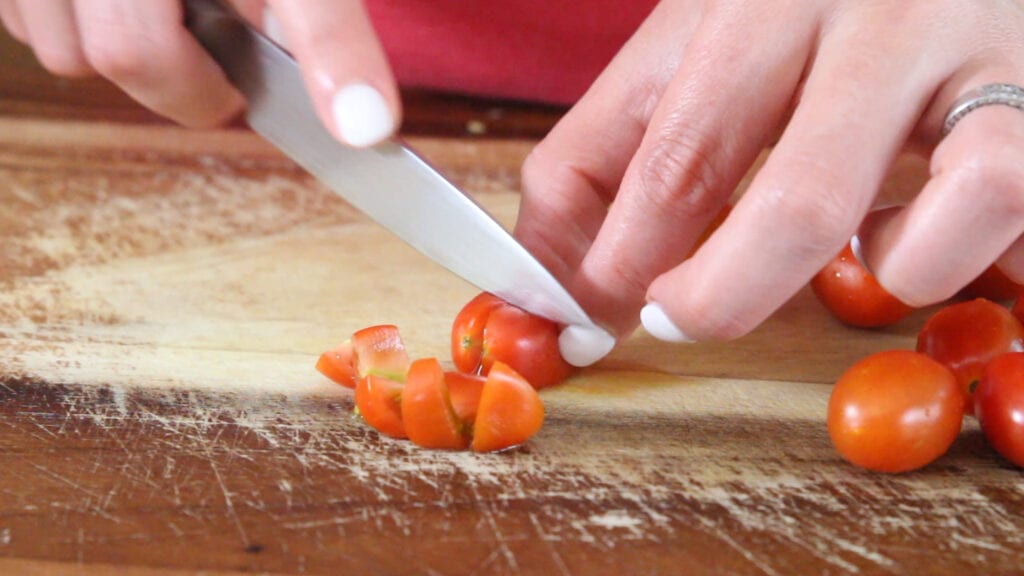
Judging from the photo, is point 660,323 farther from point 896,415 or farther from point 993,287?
point 993,287

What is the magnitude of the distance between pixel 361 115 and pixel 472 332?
38cm

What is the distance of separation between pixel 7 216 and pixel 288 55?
93 cm

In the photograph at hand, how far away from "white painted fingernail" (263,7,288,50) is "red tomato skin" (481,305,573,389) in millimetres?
432

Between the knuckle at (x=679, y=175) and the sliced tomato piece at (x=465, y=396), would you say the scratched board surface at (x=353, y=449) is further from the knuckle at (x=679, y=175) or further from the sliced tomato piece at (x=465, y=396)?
the knuckle at (x=679, y=175)

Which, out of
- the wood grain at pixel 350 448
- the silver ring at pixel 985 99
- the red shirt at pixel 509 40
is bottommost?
the wood grain at pixel 350 448

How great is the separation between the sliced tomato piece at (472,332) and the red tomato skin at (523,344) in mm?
11

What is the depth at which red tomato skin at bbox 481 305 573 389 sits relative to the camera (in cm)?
124

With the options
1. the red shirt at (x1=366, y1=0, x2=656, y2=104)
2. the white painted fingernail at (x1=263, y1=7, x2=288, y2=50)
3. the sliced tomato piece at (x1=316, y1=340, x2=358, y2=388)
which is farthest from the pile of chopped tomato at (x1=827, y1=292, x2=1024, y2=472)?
the red shirt at (x1=366, y1=0, x2=656, y2=104)

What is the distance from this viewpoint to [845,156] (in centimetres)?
99

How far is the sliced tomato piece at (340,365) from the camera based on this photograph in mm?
1272

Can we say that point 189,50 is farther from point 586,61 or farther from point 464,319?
point 586,61

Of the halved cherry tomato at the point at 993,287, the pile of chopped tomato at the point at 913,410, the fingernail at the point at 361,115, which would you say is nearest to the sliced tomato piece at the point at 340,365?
the fingernail at the point at 361,115

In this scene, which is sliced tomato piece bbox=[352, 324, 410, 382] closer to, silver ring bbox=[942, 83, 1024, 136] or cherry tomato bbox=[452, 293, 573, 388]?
cherry tomato bbox=[452, 293, 573, 388]

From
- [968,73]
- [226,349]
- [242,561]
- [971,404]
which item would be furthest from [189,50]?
[971,404]
